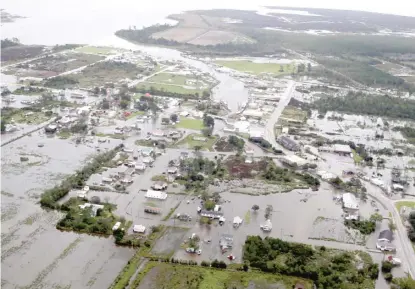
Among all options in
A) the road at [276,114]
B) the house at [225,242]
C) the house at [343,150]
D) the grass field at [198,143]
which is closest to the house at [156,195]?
the house at [225,242]

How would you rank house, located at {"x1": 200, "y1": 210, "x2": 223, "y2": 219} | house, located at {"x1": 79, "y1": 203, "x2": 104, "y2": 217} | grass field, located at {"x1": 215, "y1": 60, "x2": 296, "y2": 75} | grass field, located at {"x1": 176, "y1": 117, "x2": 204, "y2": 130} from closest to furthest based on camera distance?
1. house, located at {"x1": 79, "y1": 203, "x2": 104, "y2": 217}
2. house, located at {"x1": 200, "y1": 210, "x2": 223, "y2": 219}
3. grass field, located at {"x1": 176, "y1": 117, "x2": 204, "y2": 130}
4. grass field, located at {"x1": 215, "y1": 60, "x2": 296, "y2": 75}

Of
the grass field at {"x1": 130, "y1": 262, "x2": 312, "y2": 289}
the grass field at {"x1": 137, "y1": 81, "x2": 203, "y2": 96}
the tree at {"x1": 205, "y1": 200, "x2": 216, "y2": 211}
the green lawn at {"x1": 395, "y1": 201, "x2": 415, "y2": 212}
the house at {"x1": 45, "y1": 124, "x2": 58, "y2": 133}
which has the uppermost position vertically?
the grass field at {"x1": 137, "y1": 81, "x2": 203, "y2": 96}

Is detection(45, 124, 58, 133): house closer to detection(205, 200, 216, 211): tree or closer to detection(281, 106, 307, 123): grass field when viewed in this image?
detection(205, 200, 216, 211): tree

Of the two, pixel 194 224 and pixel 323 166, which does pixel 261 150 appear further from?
pixel 194 224

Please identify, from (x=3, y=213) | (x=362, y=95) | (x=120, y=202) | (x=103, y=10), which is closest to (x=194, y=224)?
(x=120, y=202)

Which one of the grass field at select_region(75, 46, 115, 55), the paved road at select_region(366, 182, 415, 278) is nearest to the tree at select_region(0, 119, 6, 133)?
the paved road at select_region(366, 182, 415, 278)

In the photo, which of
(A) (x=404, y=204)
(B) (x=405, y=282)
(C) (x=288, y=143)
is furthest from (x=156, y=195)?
(A) (x=404, y=204)
